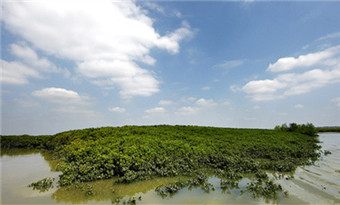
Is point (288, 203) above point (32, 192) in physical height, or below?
below

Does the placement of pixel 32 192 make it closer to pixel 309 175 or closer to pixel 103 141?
pixel 103 141

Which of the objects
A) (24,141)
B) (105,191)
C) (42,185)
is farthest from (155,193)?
(24,141)

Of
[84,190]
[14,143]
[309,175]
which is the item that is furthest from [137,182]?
[14,143]

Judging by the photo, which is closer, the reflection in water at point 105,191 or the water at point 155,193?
the water at point 155,193

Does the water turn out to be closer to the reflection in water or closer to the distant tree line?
the reflection in water

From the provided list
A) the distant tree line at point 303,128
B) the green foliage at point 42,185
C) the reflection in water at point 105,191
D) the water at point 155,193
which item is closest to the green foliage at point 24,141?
the water at point 155,193

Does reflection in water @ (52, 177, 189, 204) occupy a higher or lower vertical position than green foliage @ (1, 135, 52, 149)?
lower

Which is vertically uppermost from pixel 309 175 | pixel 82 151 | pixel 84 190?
pixel 82 151

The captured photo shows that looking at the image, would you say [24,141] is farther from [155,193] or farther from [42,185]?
[155,193]

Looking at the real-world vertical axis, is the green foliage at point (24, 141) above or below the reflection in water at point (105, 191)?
above

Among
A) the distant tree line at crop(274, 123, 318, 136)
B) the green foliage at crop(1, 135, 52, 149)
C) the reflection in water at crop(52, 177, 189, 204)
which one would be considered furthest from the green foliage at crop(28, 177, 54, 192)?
the distant tree line at crop(274, 123, 318, 136)

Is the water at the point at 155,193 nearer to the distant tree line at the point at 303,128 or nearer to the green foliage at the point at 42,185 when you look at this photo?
the green foliage at the point at 42,185

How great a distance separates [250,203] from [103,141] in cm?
870

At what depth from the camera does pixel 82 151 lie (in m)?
9.18
